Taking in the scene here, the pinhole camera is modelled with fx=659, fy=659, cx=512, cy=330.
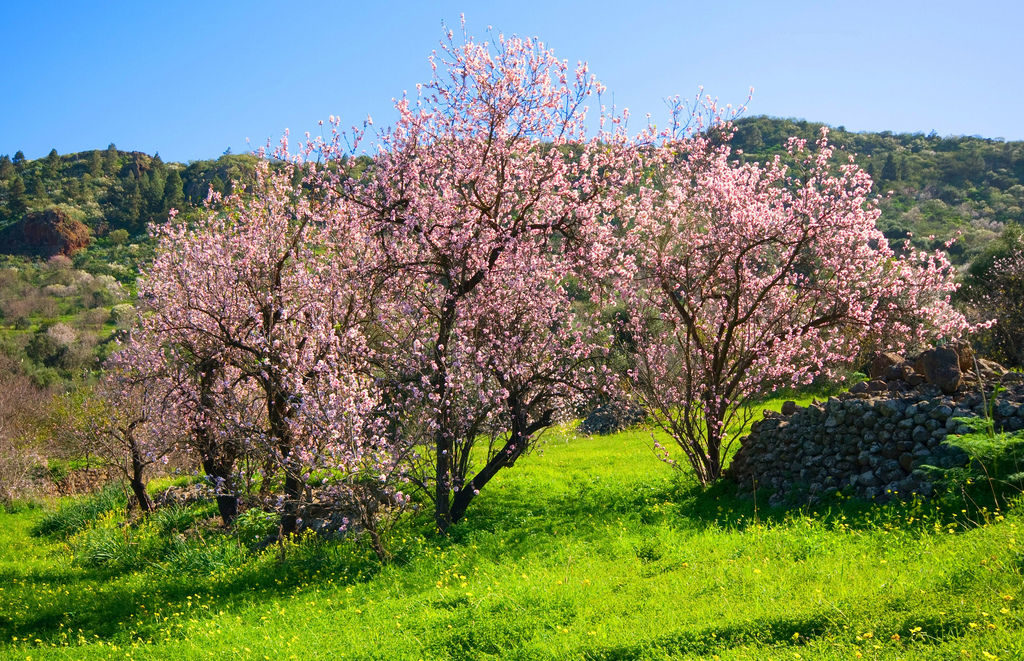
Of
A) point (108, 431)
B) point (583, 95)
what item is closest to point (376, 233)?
point (583, 95)

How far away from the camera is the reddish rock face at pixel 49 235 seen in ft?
296

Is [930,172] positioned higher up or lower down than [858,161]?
lower down

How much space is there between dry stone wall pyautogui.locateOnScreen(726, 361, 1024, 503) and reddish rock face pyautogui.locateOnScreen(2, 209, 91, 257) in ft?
334

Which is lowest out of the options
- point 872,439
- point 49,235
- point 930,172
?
point 872,439

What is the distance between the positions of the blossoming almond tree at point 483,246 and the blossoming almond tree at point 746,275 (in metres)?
1.46

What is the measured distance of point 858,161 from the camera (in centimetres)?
7512

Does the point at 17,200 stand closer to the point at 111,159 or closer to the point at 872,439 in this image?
the point at 111,159

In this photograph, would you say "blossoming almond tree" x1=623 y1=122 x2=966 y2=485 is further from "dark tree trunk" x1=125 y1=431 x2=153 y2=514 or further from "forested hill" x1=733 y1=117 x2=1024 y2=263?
"forested hill" x1=733 y1=117 x2=1024 y2=263

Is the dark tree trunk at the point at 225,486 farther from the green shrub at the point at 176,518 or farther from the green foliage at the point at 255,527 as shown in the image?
the green shrub at the point at 176,518

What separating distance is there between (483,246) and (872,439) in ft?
A: 23.0

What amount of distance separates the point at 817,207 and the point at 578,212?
14.4 ft

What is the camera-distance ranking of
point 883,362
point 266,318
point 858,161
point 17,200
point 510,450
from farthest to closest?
point 17,200 < point 858,161 < point 266,318 < point 883,362 < point 510,450

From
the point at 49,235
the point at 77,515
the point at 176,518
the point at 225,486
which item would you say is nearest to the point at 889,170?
the point at 176,518

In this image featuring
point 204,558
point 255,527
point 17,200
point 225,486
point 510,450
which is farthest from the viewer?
point 17,200
